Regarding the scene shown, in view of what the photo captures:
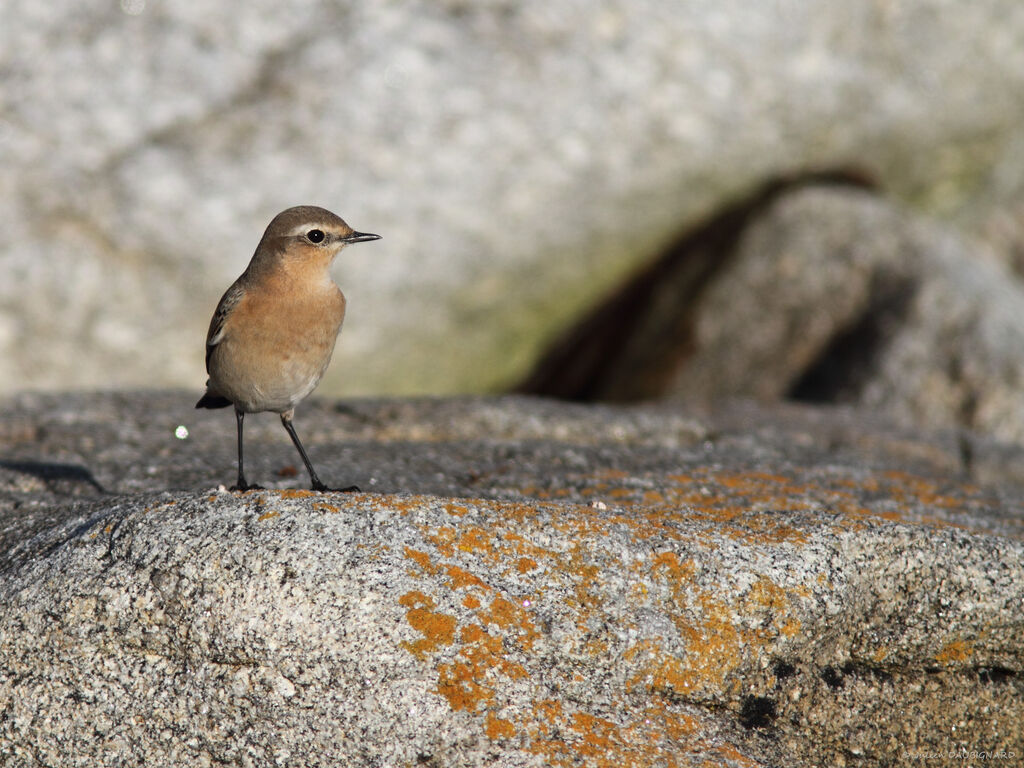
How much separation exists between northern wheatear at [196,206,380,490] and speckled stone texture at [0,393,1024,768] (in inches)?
30.9

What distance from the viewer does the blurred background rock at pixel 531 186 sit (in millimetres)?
8781

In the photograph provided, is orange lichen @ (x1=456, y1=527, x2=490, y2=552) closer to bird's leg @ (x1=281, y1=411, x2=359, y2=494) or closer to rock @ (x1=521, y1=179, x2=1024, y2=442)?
bird's leg @ (x1=281, y1=411, x2=359, y2=494)

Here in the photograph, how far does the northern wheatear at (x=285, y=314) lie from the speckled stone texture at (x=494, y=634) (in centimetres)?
79

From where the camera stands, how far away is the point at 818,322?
31.9 feet

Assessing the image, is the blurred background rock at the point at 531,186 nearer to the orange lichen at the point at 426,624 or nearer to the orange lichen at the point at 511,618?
the orange lichen at the point at 511,618

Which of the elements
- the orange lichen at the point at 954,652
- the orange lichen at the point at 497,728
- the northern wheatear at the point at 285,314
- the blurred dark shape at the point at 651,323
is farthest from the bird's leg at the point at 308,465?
the blurred dark shape at the point at 651,323

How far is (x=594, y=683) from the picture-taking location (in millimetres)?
3926

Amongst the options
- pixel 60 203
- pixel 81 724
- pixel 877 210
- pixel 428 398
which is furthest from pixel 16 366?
pixel 877 210

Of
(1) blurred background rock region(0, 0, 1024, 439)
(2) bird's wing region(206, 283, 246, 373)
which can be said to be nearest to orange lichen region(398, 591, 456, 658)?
(2) bird's wing region(206, 283, 246, 373)

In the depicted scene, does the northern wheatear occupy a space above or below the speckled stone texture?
above

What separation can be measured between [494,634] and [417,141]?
6.28 m

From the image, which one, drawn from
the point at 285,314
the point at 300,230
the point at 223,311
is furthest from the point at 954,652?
the point at 223,311

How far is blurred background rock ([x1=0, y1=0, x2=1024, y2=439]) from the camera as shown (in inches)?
A: 346

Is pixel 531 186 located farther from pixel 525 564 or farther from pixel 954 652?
pixel 954 652
